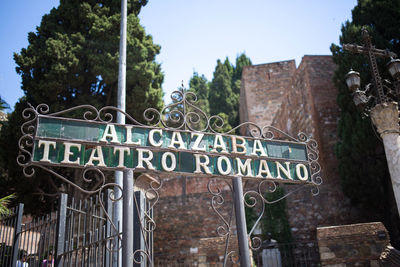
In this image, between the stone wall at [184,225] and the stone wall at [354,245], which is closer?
the stone wall at [354,245]

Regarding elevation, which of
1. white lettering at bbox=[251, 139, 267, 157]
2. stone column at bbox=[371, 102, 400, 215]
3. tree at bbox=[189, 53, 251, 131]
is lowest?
white lettering at bbox=[251, 139, 267, 157]

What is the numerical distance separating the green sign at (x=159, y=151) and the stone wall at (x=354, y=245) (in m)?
4.33

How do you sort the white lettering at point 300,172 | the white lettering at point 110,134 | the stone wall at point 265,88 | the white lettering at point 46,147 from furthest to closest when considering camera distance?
the stone wall at point 265,88
the white lettering at point 300,172
the white lettering at point 110,134
the white lettering at point 46,147

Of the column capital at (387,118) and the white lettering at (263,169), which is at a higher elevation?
the column capital at (387,118)

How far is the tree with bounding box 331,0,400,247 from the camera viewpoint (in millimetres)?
11930

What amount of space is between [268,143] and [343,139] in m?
8.87

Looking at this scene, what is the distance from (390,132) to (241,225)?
4.07 metres

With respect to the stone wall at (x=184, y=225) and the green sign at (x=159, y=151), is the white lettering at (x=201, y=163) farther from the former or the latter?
the stone wall at (x=184, y=225)

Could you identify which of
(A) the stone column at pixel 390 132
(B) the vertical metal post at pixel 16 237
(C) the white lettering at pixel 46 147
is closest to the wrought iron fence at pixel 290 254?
(A) the stone column at pixel 390 132

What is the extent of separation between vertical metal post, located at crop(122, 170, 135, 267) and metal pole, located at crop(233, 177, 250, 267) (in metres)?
1.14

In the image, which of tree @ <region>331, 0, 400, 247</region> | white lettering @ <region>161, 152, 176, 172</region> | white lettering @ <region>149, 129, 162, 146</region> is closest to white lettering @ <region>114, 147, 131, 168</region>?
white lettering @ <region>149, 129, 162, 146</region>

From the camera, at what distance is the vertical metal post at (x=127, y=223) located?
3.60 meters

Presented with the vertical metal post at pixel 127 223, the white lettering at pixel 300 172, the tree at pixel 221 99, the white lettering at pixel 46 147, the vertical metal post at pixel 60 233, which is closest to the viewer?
the vertical metal post at pixel 127 223

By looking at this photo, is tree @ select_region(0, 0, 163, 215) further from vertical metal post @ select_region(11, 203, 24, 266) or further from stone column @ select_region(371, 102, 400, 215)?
stone column @ select_region(371, 102, 400, 215)
